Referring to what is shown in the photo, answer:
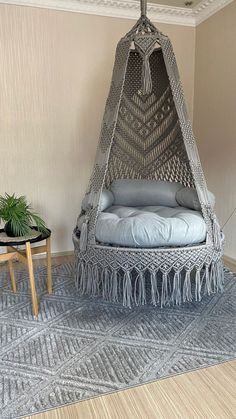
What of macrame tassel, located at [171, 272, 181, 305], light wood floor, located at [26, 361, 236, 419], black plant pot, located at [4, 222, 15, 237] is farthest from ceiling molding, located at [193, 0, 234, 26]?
light wood floor, located at [26, 361, 236, 419]

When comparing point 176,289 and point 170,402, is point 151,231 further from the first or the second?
point 170,402

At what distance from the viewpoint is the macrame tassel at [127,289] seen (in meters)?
2.20

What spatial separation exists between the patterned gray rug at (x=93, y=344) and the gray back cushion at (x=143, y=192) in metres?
0.93

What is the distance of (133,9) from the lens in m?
3.41

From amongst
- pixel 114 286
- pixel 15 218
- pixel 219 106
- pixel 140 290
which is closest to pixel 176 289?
pixel 140 290

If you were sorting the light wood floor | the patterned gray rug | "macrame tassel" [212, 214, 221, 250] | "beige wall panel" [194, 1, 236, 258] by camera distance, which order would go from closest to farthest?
the light wood floor, the patterned gray rug, "macrame tassel" [212, 214, 221, 250], "beige wall panel" [194, 1, 236, 258]

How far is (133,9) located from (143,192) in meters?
1.94

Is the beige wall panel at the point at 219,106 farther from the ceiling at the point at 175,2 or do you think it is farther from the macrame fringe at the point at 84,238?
the macrame fringe at the point at 84,238

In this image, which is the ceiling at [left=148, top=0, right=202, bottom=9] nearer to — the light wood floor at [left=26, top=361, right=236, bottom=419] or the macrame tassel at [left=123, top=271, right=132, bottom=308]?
the macrame tassel at [left=123, top=271, right=132, bottom=308]

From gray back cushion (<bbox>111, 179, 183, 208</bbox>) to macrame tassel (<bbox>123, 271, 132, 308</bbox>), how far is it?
98 centimetres

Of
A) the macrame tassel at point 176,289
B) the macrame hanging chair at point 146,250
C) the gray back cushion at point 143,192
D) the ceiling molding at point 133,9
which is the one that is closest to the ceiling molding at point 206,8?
the ceiling molding at point 133,9

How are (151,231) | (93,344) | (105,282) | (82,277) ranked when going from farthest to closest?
(82,277)
(105,282)
(151,231)
(93,344)

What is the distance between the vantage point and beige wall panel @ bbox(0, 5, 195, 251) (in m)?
3.18

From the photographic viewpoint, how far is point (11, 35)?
3.11m
